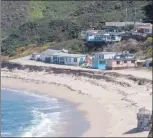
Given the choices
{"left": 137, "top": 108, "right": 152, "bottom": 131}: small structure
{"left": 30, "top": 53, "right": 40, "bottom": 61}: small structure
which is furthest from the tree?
{"left": 137, "top": 108, "right": 152, "bottom": 131}: small structure

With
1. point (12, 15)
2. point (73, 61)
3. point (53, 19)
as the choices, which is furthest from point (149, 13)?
point (12, 15)

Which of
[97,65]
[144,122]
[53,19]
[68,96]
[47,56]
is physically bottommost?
[68,96]

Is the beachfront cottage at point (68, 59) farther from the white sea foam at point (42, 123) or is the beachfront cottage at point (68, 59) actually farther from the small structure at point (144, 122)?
the small structure at point (144, 122)

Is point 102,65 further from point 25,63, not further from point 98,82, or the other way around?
point 25,63

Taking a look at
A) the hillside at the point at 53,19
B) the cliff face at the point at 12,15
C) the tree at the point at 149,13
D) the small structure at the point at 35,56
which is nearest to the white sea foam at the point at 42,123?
the small structure at the point at 35,56

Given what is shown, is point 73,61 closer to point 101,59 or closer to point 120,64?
point 101,59
